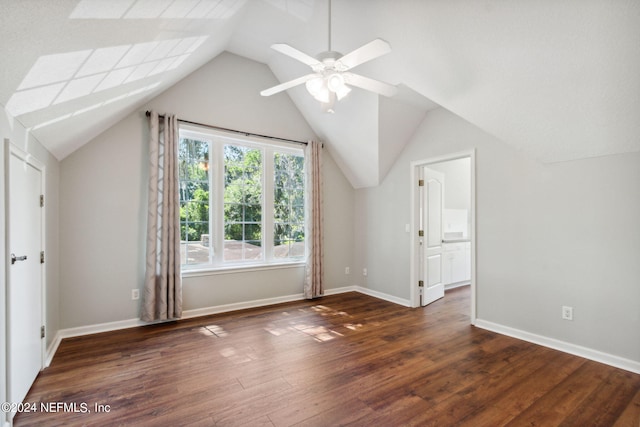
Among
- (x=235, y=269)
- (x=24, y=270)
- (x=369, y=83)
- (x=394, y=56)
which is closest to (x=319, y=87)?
(x=369, y=83)

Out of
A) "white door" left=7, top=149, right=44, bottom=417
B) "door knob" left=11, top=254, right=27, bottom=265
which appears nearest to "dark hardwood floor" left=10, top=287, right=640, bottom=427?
"white door" left=7, top=149, right=44, bottom=417

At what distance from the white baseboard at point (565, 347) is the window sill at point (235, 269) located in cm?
268

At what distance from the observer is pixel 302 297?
16.0 feet

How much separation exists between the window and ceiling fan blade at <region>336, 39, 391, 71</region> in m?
2.59

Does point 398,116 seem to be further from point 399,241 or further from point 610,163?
point 610,163

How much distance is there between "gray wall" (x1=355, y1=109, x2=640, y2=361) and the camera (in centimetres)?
264

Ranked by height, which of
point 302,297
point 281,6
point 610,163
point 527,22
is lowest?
point 302,297

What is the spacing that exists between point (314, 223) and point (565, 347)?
3.34m

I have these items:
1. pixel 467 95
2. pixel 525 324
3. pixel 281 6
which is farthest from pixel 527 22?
pixel 525 324

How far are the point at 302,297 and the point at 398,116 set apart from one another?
3082 mm

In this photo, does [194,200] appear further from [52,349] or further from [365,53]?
[365,53]

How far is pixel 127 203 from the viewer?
11.7 ft

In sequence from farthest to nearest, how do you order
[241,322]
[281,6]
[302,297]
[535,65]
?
1. [302,297]
2. [241,322]
3. [281,6]
4. [535,65]

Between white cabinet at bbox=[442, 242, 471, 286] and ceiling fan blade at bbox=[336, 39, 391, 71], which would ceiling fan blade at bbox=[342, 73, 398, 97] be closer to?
ceiling fan blade at bbox=[336, 39, 391, 71]
